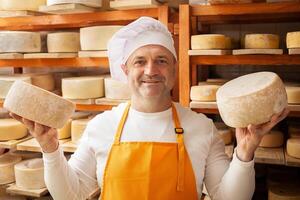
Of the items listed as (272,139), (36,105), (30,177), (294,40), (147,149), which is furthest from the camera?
(30,177)

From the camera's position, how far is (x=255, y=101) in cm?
131

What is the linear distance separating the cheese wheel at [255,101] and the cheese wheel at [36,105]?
679 mm

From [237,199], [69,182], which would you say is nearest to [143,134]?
[69,182]

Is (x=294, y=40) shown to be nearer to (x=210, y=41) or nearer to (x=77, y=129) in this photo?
(x=210, y=41)

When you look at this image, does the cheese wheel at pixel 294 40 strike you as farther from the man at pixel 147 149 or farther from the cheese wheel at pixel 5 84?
the cheese wheel at pixel 5 84

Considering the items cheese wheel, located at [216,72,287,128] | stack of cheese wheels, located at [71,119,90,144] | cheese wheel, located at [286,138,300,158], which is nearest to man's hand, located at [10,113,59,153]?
cheese wheel, located at [216,72,287,128]

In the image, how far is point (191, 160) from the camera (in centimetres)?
149

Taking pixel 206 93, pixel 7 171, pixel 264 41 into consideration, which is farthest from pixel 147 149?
pixel 7 171

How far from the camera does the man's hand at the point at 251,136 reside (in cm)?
127

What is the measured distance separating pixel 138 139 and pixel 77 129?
3.83 ft

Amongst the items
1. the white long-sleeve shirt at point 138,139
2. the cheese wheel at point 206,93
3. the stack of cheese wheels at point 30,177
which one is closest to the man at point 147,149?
the white long-sleeve shirt at point 138,139

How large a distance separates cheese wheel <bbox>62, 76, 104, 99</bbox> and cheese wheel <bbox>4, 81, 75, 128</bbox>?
3.38 ft

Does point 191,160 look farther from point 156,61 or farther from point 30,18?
point 30,18

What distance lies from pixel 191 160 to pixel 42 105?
0.67 metres
